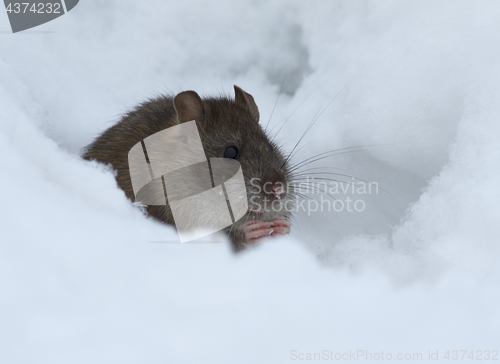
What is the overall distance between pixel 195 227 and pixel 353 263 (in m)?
1.26

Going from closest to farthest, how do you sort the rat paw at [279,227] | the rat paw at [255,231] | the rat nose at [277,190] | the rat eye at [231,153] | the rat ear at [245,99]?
the rat nose at [277,190] → the rat eye at [231,153] → the rat paw at [255,231] → the rat paw at [279,227] → the rat ear at [245,99]

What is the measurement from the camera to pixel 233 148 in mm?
3242

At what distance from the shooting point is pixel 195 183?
3172 millimetres

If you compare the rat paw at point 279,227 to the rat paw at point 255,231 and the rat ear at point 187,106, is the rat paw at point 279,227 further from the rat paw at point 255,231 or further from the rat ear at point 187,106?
the rat ear at point 187,106

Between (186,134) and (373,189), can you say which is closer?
(186,134)

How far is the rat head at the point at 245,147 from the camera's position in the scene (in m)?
3.13

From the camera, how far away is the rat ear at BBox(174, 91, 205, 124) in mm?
3230

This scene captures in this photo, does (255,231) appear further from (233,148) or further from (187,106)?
(187,106)

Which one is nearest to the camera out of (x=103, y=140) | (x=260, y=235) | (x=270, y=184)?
(x=270, y=184)

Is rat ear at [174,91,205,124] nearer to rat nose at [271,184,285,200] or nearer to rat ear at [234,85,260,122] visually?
rat ear at [234,85,260,122]

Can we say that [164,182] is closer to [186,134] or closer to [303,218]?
[186,134]

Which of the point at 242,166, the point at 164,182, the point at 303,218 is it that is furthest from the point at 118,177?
the point at 303,218

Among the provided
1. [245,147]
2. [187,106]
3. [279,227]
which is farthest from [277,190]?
[187,106]

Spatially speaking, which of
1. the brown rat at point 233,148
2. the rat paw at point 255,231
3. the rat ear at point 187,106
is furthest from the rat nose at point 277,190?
the rat ear at point 187,106
